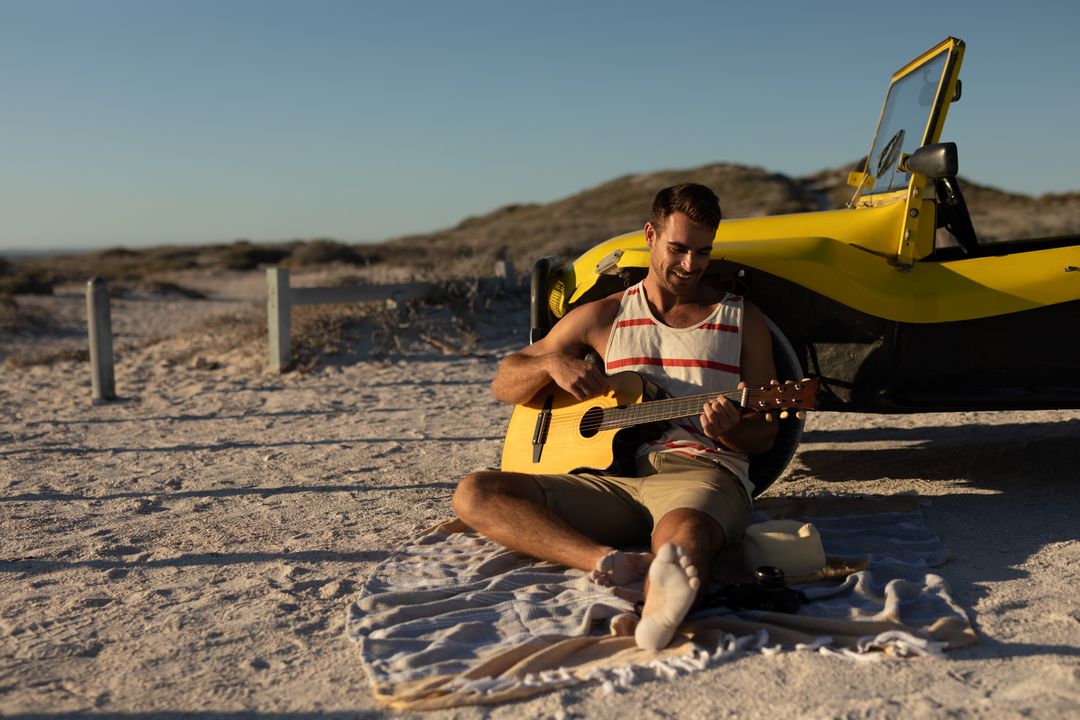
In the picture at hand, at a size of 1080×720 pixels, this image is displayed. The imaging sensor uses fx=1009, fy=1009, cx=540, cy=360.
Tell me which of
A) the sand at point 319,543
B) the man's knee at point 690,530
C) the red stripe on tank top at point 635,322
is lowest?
the sand at point 319,543

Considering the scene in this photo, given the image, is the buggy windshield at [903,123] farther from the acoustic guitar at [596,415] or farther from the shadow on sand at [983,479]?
the acoustic guitar at [596,415]

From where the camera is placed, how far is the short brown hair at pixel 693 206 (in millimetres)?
4109

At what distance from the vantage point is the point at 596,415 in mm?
4320

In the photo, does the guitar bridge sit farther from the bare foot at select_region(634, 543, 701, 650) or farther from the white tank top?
the bare foot at select_region(634, 543, 701, 650)

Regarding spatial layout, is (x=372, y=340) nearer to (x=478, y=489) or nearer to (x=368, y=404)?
(x=368, y=404)

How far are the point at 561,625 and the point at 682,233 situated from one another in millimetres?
1682

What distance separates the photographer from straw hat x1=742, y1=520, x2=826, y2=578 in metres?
3.84

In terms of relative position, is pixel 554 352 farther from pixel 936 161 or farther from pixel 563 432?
pixel 936 161

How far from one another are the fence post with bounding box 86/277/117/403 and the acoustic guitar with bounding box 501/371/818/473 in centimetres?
558

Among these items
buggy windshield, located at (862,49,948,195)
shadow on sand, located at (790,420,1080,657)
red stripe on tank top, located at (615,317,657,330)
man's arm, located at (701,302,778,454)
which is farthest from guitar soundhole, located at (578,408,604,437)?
buggy windshield, located at (862,49,948,195)

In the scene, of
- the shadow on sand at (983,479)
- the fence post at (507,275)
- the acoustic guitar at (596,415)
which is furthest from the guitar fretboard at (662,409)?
the fence post at (507,275)

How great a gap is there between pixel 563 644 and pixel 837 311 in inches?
93.6

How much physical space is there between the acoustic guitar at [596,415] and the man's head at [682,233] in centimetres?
47

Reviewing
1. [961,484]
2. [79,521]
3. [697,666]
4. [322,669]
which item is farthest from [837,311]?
[79,521]
